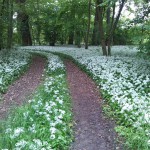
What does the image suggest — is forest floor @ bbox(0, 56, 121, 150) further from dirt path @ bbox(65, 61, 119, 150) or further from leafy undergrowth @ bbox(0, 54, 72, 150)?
leafy undergrowth @ bbox(0, 54, 72, 150)

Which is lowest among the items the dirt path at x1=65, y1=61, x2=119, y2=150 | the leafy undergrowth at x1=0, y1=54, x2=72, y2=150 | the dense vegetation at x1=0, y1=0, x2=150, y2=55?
the dirt path at x1=65, y1=61, x2=119, y2=150

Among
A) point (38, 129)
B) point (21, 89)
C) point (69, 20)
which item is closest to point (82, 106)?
point (38, 129)

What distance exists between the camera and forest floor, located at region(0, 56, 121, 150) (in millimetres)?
7198

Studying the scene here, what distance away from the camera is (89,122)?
28.0ft

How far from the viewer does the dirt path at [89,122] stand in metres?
7.04

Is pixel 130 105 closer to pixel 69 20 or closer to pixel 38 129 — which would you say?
pixel 38 129

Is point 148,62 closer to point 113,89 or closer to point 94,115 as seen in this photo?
point 113,89

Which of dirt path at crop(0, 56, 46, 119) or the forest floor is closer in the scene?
the forest floor

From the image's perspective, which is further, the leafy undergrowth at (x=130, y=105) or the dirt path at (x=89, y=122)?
the dirt path at (x=89, y=122)

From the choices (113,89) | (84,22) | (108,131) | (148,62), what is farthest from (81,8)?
(108,131)

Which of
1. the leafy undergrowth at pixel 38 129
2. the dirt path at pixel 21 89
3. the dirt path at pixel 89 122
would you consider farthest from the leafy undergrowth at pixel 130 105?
the dirt path at pixel 21 89

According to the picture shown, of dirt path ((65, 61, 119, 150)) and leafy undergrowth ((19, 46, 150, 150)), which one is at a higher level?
leafy undergrowth ((19, 46, 150, 150))

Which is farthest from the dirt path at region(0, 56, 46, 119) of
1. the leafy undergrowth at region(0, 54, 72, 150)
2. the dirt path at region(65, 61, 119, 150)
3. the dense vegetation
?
the dense vegetation

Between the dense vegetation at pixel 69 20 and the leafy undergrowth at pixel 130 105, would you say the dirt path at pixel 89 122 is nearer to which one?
the leafy undergrowth at pixel 130 105
